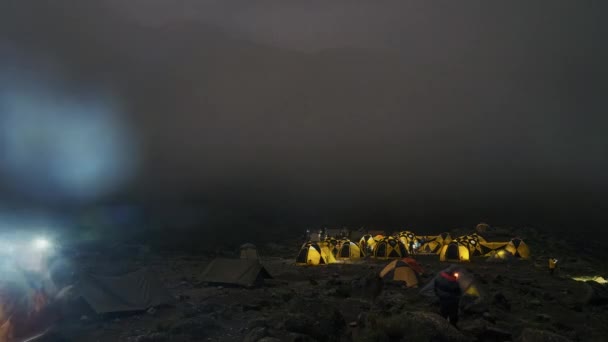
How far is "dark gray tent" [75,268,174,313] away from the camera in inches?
581

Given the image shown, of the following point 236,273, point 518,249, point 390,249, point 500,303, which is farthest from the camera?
point 390,249

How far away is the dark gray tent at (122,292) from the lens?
1477cm

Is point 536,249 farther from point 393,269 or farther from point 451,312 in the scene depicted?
point 451,312

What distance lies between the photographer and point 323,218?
479 ft

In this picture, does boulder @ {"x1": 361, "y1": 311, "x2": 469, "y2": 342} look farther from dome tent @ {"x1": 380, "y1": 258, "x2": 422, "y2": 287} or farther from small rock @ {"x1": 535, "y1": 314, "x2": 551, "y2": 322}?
dome tent @ {"x1": 380, "y1": 258, "x2": 422, "y2": 287}

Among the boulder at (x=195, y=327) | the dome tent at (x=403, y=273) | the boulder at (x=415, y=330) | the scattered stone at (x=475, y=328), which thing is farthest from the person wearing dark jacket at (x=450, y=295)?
the dome tent at (x=403, y=273)

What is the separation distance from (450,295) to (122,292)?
1314cm

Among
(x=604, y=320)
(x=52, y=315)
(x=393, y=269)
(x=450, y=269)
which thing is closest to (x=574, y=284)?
(x=604, y=320)

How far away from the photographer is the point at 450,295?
1111 cm

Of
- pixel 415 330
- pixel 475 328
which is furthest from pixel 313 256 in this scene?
pixel 415 330

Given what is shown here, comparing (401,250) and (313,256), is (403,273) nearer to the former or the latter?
(313,256)

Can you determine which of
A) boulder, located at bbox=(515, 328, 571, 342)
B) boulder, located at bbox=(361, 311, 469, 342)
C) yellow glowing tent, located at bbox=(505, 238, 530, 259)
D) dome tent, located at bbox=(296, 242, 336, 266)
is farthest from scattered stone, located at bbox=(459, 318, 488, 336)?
yellow glowing tent, located at bbox=(505, 238, 530, 259)

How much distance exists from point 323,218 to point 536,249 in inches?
4014

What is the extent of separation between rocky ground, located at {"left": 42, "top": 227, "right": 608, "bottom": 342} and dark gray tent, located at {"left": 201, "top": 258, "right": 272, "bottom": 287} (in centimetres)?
53
